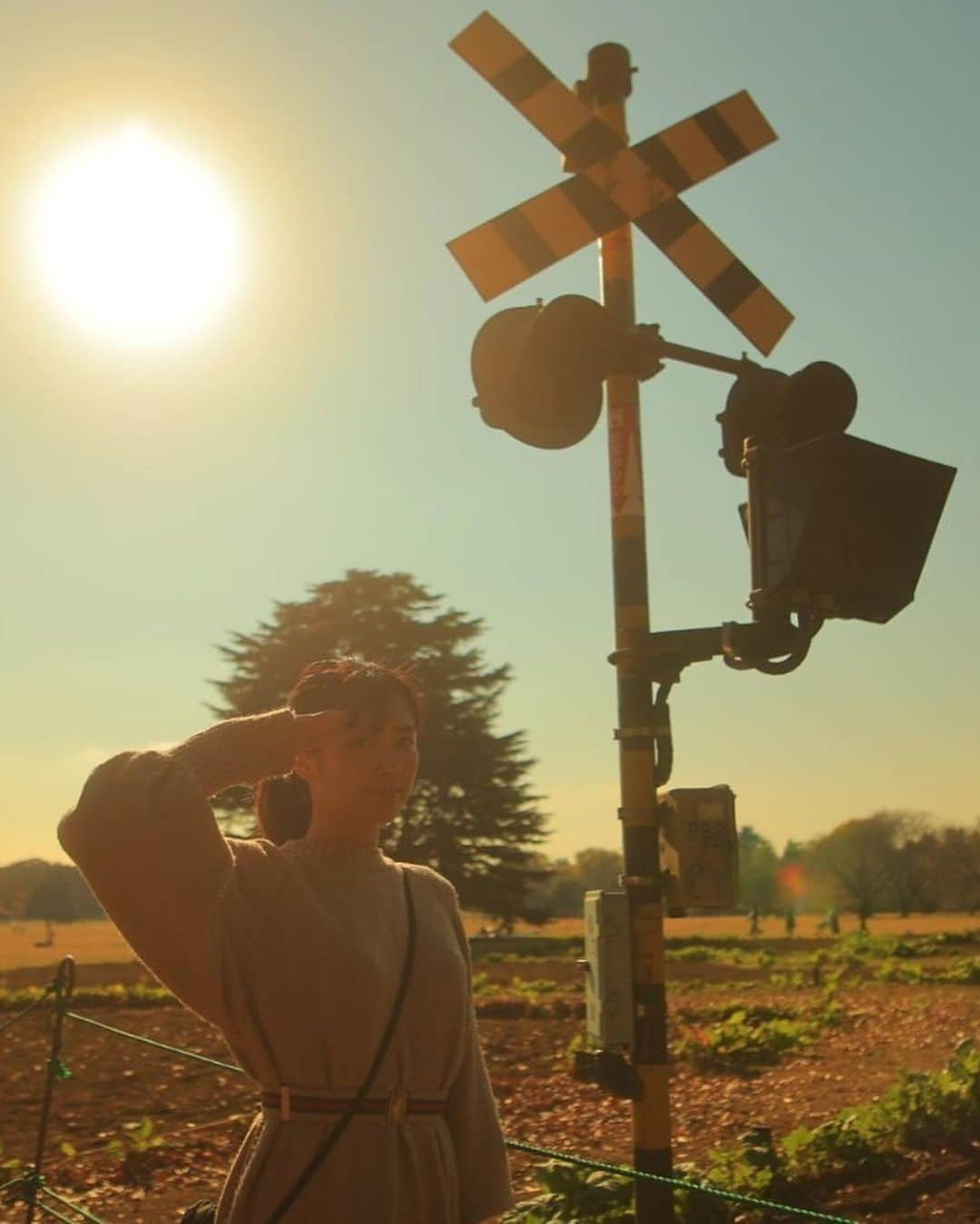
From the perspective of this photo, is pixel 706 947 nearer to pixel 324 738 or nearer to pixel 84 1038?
pixel 84 1038

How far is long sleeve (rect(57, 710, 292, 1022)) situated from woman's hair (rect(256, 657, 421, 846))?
0.34 m

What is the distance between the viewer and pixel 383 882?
2.56 metres

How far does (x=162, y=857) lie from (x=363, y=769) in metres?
Answer: 0.50

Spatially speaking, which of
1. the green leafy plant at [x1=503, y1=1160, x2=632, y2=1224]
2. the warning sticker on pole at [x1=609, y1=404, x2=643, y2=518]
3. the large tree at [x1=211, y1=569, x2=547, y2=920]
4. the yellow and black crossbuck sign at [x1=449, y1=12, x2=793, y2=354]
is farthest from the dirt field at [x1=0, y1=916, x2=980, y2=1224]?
the large tree at [x1=211, y1=569, x2=547, y2=920]

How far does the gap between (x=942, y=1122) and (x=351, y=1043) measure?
5.73 m

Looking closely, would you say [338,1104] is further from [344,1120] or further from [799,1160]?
[799,1160]

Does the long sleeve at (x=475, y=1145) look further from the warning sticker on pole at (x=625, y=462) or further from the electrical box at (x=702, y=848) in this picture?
the warning sticker on pole at (x=625, y=462)

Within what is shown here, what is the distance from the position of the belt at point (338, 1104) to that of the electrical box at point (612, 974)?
2.09m

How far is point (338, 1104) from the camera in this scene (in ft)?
7.61

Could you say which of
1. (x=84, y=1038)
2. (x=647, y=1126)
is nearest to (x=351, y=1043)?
(x=647, y=1126)

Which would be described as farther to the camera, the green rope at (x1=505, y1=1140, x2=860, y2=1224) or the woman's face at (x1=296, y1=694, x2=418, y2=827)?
the green rope at (x1=505, y1=1140, x2=860, y2=1224)

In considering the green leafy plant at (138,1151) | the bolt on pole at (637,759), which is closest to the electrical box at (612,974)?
the bolt on pole at (637,759)

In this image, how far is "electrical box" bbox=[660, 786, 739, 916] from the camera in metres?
4.37

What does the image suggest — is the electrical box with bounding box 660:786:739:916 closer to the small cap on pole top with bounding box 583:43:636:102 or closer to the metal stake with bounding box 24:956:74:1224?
the metal stake with bounding box 24:956:74:1224
